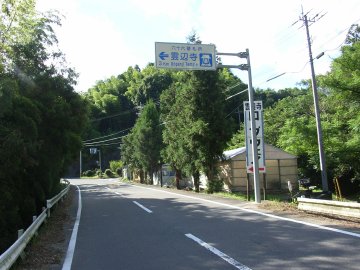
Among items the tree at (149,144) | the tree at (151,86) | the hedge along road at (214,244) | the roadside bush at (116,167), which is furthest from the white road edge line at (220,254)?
the roadside bush at (116,167)

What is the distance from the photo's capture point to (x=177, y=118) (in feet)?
100

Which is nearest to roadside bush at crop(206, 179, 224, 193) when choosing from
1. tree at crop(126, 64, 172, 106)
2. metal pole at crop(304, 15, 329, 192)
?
metal pole at crop(304, 15, 329, 192)

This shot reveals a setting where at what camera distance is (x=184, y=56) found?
16.2 metres

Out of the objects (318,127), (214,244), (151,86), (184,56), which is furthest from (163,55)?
(151,86)

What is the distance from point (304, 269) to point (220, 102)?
21268 mm

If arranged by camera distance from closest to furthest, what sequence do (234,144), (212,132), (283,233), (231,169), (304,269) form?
(304,269), (283,233), (212,132), (231,169), (234,144)

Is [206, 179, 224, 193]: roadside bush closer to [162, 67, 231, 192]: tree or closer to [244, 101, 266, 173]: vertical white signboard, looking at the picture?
[162, 67, 231, 192]: tree

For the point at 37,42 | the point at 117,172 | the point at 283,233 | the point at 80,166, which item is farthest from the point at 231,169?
the point at 80,166

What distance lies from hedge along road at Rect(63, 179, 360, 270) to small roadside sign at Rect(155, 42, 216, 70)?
20.0 feet

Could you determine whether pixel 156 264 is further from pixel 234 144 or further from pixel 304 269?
pixel 234 144

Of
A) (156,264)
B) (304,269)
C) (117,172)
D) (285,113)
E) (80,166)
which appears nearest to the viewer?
(304,269)

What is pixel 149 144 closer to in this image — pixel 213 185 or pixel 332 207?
pixel 213 185

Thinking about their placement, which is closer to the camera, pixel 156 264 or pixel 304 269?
pixel 304 269

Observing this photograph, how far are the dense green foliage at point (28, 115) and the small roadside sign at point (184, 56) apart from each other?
4.86 meters
